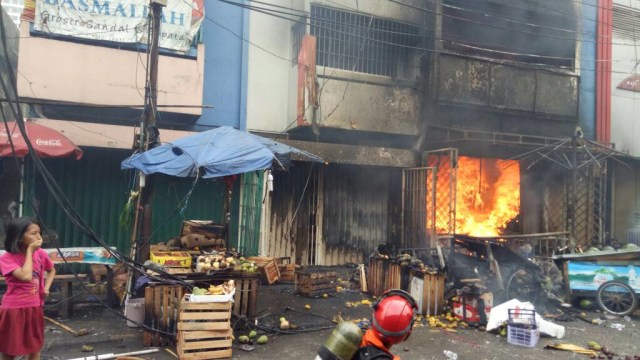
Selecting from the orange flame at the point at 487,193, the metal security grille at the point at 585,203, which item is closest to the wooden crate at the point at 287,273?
the orange flame at the point at 487,193

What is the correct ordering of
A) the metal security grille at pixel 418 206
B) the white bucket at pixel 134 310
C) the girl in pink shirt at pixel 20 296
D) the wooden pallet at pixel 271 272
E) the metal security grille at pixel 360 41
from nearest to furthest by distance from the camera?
the girl in pink shirt at pixel 20 296
the white bucket at pixel 134 310
the wooden pallet at pixel 271 272
the metal security grille at pixel 418 206
the metal security grille at pixel 360 41

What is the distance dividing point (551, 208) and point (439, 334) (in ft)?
27.6

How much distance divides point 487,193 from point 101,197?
1109 cm

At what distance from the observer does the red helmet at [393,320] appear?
98.9 inches

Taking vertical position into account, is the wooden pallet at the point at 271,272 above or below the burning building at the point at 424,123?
below

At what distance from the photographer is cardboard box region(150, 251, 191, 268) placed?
6758 mm

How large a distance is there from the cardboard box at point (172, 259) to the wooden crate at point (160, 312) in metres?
0.62

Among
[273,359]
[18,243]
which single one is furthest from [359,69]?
[18,243]

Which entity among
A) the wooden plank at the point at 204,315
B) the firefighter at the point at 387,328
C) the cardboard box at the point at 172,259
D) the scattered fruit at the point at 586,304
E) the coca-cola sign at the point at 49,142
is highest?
the coca-cola sign at the point at 49,142

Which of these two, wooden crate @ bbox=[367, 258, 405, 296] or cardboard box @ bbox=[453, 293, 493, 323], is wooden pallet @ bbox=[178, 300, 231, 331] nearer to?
wooden crate @ bbox=[367, 258, 405, 296]

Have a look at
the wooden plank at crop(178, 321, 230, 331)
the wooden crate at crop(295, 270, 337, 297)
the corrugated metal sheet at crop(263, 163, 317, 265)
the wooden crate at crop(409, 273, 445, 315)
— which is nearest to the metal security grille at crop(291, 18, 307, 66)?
the corrugated metal sheet at crop(263, 163, 317, 265)

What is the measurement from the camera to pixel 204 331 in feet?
18.7

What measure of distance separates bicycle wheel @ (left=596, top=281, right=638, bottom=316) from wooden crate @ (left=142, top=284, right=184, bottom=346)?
26.6 feet

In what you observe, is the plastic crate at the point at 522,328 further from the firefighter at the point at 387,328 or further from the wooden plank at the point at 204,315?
the firefighter at the point at 387,328
